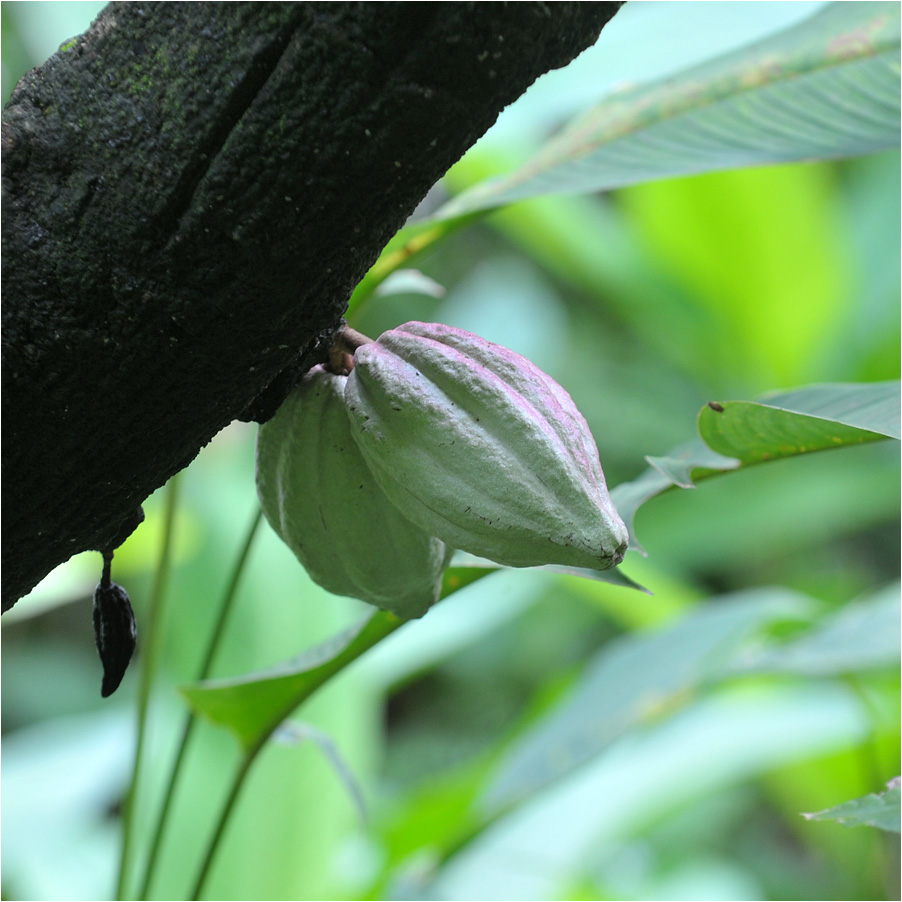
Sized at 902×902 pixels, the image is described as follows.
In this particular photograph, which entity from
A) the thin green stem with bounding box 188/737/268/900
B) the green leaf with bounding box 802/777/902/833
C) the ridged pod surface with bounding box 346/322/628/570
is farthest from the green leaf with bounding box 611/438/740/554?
the thin green stem with bounding box 188/737/268/900

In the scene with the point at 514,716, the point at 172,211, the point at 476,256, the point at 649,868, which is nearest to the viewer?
the point at 172,211

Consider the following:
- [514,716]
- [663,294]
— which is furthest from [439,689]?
[663,294]

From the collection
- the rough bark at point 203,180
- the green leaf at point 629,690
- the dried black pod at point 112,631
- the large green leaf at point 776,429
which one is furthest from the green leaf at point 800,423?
the green leaf at point 629,690

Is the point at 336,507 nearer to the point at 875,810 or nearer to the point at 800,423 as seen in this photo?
the point at 800,423

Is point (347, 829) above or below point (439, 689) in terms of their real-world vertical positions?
above

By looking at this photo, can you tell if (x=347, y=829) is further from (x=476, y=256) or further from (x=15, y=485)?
(x=476, y=256)

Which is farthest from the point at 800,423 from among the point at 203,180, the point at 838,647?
the point at 838,647

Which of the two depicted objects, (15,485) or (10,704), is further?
(10,704)
